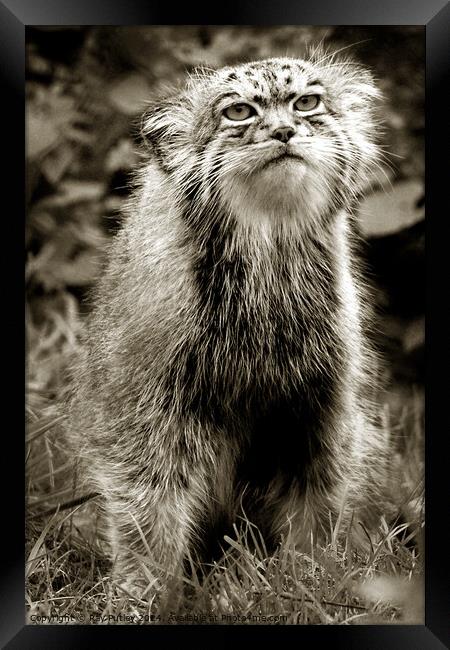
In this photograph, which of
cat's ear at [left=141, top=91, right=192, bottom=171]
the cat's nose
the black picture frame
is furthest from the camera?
cat's ear at [left=141, top=91, right=192, bottom=171]

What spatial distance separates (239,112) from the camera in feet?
12.5

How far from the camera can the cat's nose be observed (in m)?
3.69

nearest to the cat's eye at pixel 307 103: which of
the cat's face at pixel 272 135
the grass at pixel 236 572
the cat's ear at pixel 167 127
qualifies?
the cat's face at pixel 272 135

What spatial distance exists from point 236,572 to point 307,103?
169 cm

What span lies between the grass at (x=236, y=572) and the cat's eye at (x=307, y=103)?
1111 mm

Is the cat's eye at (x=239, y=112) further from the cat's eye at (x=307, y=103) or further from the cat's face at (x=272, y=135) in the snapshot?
the cat's eye at (x=307, y=103)

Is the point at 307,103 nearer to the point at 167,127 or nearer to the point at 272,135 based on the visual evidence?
the point at 272,135

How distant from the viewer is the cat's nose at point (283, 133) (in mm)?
3693

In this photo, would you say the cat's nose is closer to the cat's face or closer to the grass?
the cat's face

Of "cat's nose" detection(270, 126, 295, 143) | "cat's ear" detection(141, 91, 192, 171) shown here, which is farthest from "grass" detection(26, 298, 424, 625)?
"cat's nose" detection(270, 126, 295, 143)
